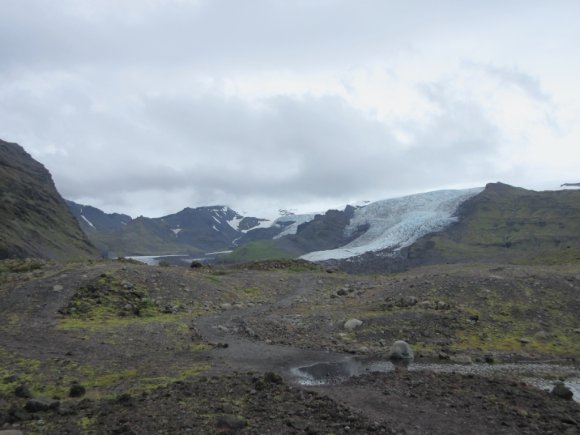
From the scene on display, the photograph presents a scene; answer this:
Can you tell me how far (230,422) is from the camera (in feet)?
44.1

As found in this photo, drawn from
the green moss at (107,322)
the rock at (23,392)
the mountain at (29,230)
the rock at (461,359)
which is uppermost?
the mountain at (29,230)

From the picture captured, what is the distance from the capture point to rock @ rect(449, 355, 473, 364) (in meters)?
24.5

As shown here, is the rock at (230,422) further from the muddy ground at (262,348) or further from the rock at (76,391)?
the rock at (76,391)

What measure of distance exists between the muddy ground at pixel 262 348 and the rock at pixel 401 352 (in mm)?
501

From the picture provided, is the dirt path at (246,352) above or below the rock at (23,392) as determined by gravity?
below

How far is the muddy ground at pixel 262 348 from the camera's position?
14.6 meters

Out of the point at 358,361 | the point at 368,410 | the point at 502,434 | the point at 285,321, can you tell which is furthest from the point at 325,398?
the point at 285,321

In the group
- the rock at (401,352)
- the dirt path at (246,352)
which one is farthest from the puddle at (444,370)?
the rock at (401,352)

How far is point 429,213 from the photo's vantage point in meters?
198

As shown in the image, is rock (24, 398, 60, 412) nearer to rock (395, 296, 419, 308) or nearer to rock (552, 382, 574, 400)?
rock (552, 382, 574, 400)

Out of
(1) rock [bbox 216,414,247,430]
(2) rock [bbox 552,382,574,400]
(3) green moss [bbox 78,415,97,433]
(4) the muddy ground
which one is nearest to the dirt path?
(4) the muddy ground

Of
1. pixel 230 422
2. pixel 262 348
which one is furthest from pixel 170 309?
pixel 230 422

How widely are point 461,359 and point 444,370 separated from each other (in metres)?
2.79

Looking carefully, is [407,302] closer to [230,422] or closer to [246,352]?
[246,352]
